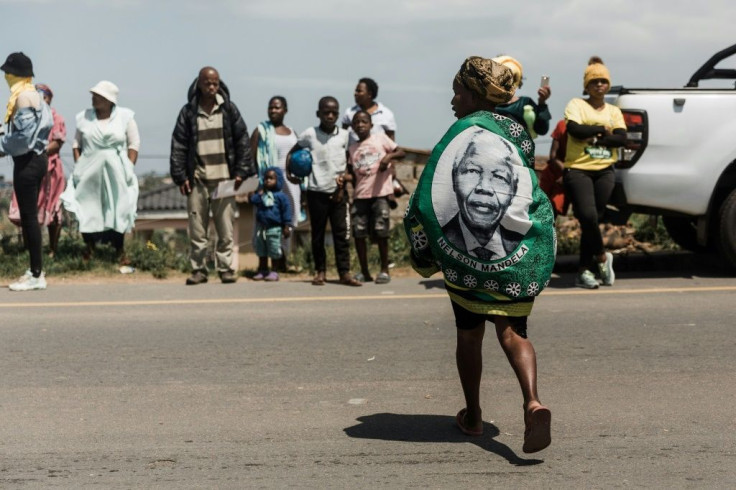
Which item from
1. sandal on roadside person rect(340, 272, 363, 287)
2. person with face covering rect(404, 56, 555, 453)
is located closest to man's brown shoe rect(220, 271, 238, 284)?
sandal on roadside person rect(340, 272, 363, 287)

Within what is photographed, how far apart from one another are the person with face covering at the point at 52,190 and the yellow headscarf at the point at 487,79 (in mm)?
8387

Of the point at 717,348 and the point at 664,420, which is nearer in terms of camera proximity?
the point at 664,420

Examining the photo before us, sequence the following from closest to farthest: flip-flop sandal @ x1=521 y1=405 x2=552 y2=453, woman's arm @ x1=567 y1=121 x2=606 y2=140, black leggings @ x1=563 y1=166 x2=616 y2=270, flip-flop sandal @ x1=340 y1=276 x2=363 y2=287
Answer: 1. flip-flop sandal @ x1=521 y1=405 x2=552 y2=453
2. woman's arm @ x1=567 y1=121 x2=606 y2=140
3. black leggings @ x1=563 y1=166 x2=616 y2=270
4. flip-flop sandal @ x1=340 y1=276 x2=363 y2=287

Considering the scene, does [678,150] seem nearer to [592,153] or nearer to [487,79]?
[592,153]

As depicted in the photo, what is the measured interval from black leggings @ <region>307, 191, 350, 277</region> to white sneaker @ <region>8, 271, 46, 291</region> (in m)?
2.48

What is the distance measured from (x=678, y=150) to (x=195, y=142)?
170 inches

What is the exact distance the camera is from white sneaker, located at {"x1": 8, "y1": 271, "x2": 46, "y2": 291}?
35.3ft

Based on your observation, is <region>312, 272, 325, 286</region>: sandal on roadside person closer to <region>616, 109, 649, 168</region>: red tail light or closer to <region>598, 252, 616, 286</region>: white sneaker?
<region>598, 252, 616, 286</region>: white sneaker

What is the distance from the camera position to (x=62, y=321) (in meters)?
8.98

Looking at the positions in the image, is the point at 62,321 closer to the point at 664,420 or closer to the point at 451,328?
the point at 451,328

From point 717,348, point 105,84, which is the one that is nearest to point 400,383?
point 717,348

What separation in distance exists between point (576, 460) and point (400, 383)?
1.68 metres

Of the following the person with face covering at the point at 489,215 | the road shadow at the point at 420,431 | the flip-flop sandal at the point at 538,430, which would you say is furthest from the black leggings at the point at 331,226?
the flip-flop sandal at the point at 538,430

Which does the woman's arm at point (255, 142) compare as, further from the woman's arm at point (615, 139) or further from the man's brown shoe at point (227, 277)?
the woman's arm at point (615, 139)
